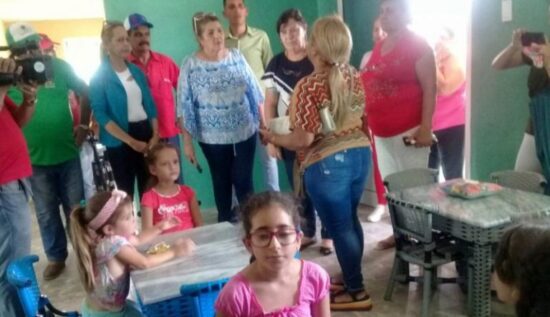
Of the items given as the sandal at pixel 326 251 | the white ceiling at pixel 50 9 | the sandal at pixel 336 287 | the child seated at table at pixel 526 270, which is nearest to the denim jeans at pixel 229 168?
the sandal at pixel 326 251

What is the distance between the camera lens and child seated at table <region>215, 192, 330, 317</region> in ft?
3.89

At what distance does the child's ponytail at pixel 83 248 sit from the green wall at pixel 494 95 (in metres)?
2.33

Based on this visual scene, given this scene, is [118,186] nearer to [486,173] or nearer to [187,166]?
[187,166]

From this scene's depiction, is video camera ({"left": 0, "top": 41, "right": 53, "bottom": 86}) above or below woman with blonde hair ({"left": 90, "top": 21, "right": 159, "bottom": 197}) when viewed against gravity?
above

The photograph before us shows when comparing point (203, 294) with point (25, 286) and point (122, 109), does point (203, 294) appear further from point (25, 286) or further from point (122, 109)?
point (122, 109)

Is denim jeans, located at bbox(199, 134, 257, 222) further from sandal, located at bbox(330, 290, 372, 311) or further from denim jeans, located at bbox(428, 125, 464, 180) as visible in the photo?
denim jeans, located at bbox(428, 125, 464, 180)

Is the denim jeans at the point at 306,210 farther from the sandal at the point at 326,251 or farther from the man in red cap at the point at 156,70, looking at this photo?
the man in red cap at the point at 156,70

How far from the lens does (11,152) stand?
1932mm

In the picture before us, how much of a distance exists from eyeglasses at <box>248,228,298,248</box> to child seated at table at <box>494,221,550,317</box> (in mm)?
482

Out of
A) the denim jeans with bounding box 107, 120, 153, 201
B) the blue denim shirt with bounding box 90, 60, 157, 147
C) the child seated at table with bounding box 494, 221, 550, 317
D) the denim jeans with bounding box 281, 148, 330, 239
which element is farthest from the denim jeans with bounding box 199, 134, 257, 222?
the child seated at table with bounding box 494, 221, 550, 317

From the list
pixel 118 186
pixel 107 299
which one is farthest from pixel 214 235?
pixel 118 186

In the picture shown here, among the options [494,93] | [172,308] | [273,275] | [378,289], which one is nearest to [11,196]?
[172,308]

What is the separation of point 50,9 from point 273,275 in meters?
7.32

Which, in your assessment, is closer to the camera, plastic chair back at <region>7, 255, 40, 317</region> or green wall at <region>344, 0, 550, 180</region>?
plastic chair back at <region>7, 255, 40, 317</region>
